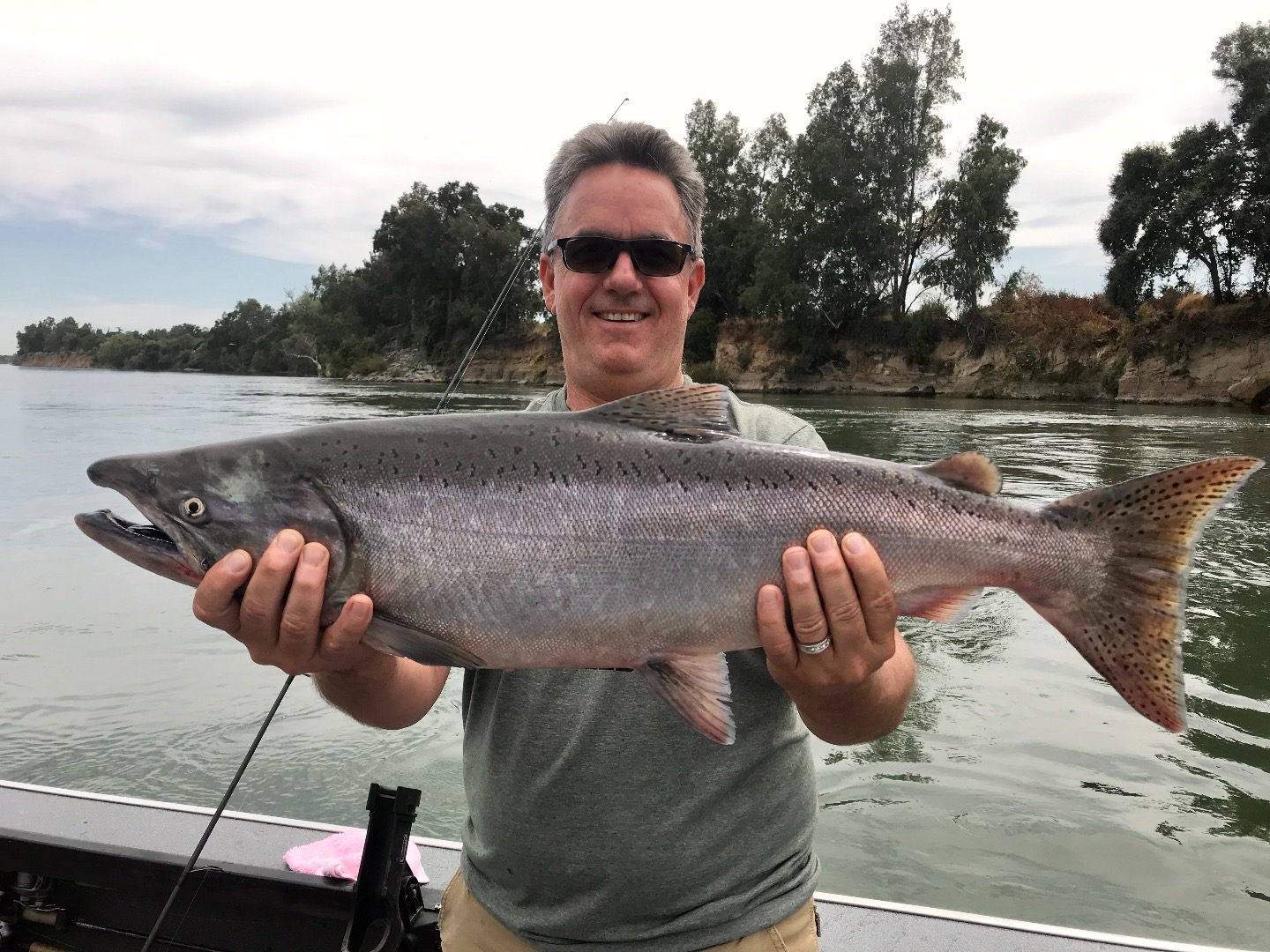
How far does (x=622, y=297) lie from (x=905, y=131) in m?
54.4

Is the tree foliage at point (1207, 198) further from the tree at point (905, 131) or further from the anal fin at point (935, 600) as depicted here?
the anal fin at point (935, 600)

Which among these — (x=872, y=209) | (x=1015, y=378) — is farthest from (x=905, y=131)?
(x=1015, y=378)

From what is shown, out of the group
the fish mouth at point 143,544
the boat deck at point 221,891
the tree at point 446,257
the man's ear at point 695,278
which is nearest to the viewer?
the fish mouth at point 143,544

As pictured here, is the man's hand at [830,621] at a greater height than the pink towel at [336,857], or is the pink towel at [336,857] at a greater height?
the man's hand at [830,621]

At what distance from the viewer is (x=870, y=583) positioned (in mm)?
2180

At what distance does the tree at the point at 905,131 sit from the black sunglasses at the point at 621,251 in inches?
2000

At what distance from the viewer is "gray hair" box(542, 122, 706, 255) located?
9.46ft

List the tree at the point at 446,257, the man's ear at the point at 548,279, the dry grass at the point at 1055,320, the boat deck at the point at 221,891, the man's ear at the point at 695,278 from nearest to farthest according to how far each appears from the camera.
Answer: the boat deck at the point at 221,891
the man's ear at the point at 695,278
the man's ear at the point at 548,279
the dry grass at the point at 1055,320
the tree at the point at 446,257

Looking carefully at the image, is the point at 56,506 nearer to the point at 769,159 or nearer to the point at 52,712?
the point at 52,712

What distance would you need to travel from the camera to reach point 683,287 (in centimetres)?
299

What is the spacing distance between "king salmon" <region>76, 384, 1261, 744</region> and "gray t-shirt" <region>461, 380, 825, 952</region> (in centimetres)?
18

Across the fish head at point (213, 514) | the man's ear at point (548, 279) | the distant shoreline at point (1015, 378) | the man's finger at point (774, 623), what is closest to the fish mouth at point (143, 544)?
the fish head at point (213, 514)

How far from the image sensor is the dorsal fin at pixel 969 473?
2.37 metres

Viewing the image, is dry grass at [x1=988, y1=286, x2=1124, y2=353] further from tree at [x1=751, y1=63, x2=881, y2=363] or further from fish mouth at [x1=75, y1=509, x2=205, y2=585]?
fish mouth at [x1=75, y1=509, x2=205, y2=585]
